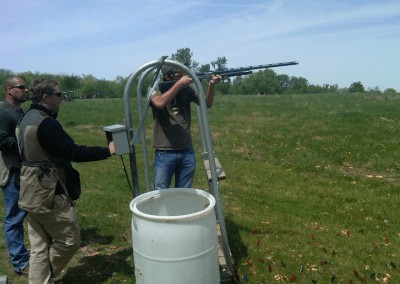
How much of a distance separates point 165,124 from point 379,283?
3160 mm

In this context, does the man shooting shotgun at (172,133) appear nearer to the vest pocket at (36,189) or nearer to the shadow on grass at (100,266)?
the shadow on grass at (100,266)

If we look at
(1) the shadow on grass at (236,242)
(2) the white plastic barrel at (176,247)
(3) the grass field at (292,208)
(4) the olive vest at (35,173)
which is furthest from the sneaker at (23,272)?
(1) the shadow on grass at (236,242)

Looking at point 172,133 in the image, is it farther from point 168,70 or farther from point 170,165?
point 168,70

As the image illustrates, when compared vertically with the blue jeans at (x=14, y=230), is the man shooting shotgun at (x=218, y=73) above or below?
above

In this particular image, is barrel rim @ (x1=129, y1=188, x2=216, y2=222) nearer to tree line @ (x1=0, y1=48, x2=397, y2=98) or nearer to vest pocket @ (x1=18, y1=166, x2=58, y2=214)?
vest pocket @ (x1=18, y1=166, x2=58, y2=214)

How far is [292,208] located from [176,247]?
175 inches

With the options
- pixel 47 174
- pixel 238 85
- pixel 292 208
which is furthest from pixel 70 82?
pixel 47 174

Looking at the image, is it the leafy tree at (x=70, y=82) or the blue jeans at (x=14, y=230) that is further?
the leafy tree at (x=70, y=82)

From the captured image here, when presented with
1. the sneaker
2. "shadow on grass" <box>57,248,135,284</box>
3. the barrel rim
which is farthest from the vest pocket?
the sneaker

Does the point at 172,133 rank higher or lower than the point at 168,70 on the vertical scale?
lower

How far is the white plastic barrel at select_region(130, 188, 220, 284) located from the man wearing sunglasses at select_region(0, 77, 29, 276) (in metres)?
2.11

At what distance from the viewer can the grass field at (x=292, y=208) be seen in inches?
200

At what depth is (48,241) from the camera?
4461 mm

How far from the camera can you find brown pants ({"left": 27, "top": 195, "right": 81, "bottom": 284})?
4.27 metres
